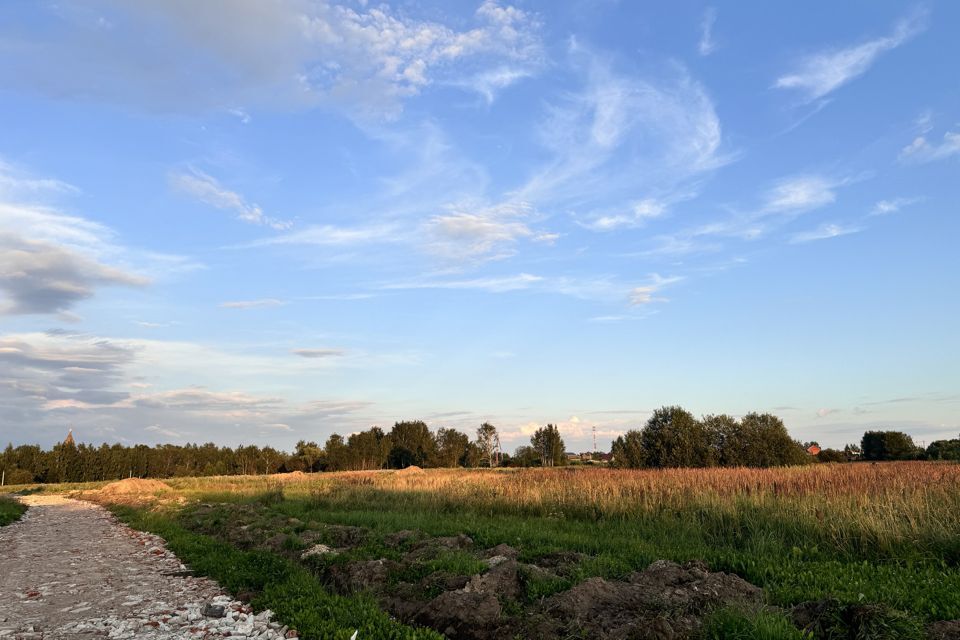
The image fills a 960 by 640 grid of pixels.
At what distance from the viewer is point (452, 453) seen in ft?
403

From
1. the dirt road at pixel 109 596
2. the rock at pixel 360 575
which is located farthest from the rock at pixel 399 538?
the dirt road at pixel 109 596

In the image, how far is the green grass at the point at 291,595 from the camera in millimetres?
6824

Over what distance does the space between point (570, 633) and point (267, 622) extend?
13.3ft

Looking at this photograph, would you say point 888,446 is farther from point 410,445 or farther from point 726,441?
point 410,445

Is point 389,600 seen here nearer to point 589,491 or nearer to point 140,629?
point 140,629

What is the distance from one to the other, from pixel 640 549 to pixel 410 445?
119 m

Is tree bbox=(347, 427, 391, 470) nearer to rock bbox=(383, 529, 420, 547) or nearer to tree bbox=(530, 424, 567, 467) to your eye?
tree bbox=(530, 424, 567, 467)

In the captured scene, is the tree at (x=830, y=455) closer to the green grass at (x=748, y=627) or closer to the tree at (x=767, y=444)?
the tree at (x=767, y=444)

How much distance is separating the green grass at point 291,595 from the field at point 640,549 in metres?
0.10

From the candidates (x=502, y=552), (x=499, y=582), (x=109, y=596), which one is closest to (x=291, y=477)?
(x=109, y=596)

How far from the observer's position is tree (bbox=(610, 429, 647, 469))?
168 ft

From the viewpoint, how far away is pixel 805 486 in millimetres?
16781

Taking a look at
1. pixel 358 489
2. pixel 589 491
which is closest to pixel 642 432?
pixel 358 489

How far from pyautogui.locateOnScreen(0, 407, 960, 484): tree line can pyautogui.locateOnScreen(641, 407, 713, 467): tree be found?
0.09 metres
